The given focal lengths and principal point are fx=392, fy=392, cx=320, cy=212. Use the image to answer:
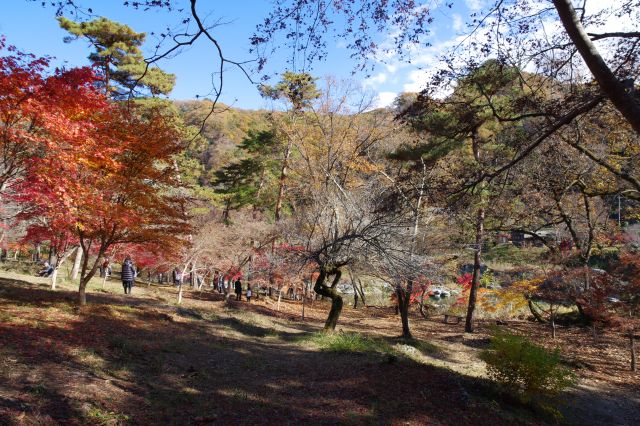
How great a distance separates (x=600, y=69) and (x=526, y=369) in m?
6.07

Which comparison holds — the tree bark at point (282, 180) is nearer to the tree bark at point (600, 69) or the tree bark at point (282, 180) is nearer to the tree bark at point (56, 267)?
the tree bark at point (56, 267)

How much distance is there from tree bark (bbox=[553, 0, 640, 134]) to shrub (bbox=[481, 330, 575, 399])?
5.52 metres

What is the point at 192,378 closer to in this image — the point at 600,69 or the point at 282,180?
the point at 600,69

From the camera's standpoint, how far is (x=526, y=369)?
7418mm

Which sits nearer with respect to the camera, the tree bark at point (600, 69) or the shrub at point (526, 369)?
the tree bark at point (600, 69)

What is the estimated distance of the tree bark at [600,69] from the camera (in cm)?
323

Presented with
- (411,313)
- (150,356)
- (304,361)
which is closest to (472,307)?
(411,313)

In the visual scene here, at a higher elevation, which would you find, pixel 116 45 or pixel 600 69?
pixel 116 45

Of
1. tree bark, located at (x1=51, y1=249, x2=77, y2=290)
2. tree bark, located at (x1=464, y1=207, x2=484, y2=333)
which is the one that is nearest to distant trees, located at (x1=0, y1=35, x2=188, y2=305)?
tree bark, located at (x1=51, y1=249, x2=77, y2=290)

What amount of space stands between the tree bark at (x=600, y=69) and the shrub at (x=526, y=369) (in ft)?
18.1

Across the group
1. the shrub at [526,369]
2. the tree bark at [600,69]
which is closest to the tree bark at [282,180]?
the shrub at [526,369]

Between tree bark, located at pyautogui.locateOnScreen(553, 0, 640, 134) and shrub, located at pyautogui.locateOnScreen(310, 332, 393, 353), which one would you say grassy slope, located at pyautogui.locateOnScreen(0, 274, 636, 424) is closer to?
shrub, located at pyautogui.locateOnScreen(310, 332, 393, 353)

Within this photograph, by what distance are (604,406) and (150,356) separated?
10798 mm

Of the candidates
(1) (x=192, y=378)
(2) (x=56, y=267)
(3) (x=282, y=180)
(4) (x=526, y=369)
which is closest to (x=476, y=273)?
(4) (x=526, y=369)
